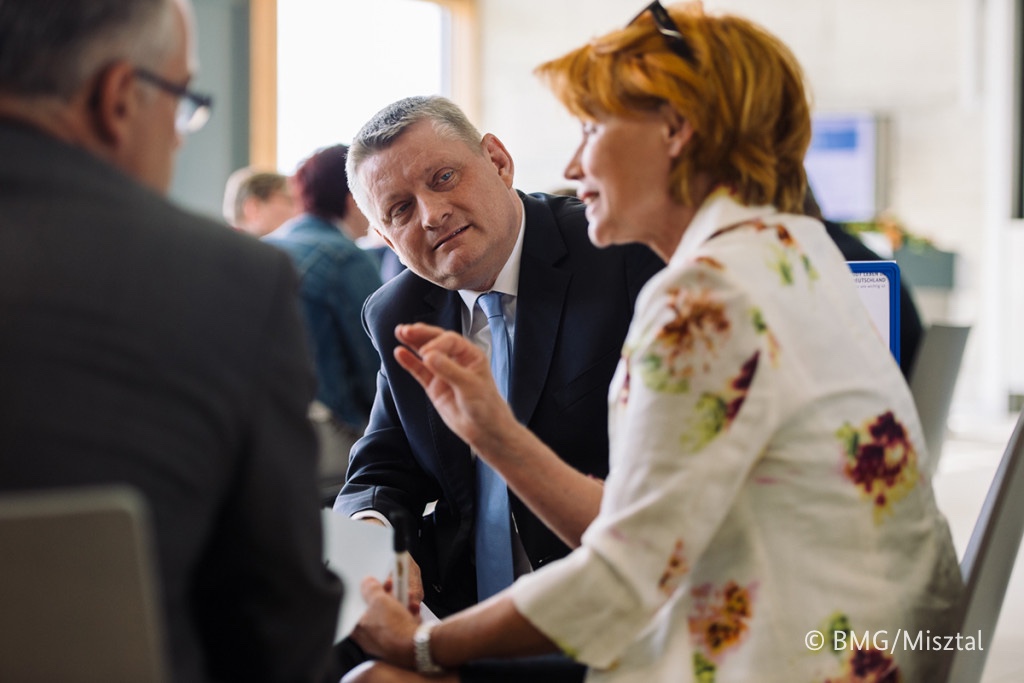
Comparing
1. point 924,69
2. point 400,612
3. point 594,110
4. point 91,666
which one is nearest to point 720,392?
point 594,110

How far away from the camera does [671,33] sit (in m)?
1.28

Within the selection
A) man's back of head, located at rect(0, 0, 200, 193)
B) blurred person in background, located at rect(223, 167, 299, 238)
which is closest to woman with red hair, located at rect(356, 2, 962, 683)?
man's back of head, located at rect(0, 0, 200, 193)

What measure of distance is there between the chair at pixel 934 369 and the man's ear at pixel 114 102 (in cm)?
255

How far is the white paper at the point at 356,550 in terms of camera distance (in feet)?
4.52

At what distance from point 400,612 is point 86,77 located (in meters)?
0.74

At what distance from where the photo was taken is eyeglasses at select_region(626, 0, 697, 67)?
4.18 ft

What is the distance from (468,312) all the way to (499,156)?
0.29 meters

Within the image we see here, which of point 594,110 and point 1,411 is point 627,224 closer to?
point 594,110

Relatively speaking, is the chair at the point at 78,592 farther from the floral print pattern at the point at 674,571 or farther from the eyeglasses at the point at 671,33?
the eyeglasses at the point at 671,33

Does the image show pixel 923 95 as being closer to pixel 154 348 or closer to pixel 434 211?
pixel 434 211

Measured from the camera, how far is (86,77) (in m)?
0.97

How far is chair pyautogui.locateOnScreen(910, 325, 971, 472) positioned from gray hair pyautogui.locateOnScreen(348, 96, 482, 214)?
1648 mm

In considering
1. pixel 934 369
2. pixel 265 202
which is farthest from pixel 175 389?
pixel 265 202

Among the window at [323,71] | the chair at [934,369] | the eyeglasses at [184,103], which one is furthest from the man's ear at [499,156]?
the window at [323,71]
